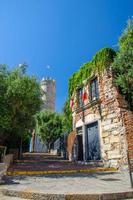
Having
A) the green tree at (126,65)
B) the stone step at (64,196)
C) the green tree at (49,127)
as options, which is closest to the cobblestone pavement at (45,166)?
the stone step at (64,196)

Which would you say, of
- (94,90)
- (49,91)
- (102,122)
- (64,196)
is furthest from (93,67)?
(49,91)

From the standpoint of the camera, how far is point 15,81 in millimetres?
10812

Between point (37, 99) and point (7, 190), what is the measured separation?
7.71m

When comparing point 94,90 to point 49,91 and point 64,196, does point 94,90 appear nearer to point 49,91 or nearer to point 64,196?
point 64,196

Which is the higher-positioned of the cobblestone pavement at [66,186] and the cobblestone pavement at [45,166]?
the cobblestone pavement at [45,166]

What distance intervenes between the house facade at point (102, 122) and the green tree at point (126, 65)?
444 millimetres

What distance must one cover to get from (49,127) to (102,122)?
63.4 feet

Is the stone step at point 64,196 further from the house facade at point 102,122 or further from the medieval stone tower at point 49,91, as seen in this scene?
the medieval stone tower at point 49,91

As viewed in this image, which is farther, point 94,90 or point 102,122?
point 94,90

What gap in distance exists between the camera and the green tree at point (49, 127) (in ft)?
101

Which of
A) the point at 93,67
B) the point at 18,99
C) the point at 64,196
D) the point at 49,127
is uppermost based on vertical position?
the point at 93,67

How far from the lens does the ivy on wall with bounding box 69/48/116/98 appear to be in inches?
508

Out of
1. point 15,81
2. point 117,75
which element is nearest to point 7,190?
point 15,81

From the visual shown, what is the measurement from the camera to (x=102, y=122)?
12555mm
